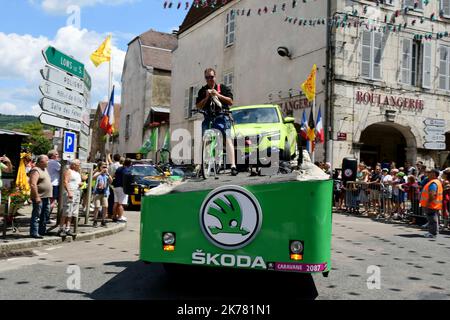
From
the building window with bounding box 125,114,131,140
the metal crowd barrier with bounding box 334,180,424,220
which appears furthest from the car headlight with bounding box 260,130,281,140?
the building window with bounding box 125,114,131,140

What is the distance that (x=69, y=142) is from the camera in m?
9.95

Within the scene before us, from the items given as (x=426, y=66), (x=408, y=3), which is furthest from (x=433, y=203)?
(x=408, y=3)

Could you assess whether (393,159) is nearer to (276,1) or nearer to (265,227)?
(276,1)

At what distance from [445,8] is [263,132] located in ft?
58.0

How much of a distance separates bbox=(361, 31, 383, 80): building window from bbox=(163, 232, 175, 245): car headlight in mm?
17405

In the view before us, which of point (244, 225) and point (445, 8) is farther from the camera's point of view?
point (445, 8)

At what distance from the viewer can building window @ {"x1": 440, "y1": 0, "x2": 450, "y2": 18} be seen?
72.0 ft

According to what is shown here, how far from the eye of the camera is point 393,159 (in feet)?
78.4

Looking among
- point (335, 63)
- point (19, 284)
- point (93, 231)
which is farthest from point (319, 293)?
point (335, 63)

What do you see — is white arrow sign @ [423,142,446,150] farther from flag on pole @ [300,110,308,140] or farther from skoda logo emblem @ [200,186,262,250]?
skoda logo emblem @ [200,186,262,250]

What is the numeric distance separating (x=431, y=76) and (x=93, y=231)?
18.1 metres

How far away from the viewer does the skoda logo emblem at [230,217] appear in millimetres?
4797

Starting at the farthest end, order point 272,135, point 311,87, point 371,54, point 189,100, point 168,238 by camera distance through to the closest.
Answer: point 189,100 < point 371,54 < point 311,87 < point 272,135 < point 168,238

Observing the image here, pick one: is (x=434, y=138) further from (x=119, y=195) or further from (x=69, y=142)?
(x=69, y=142)
